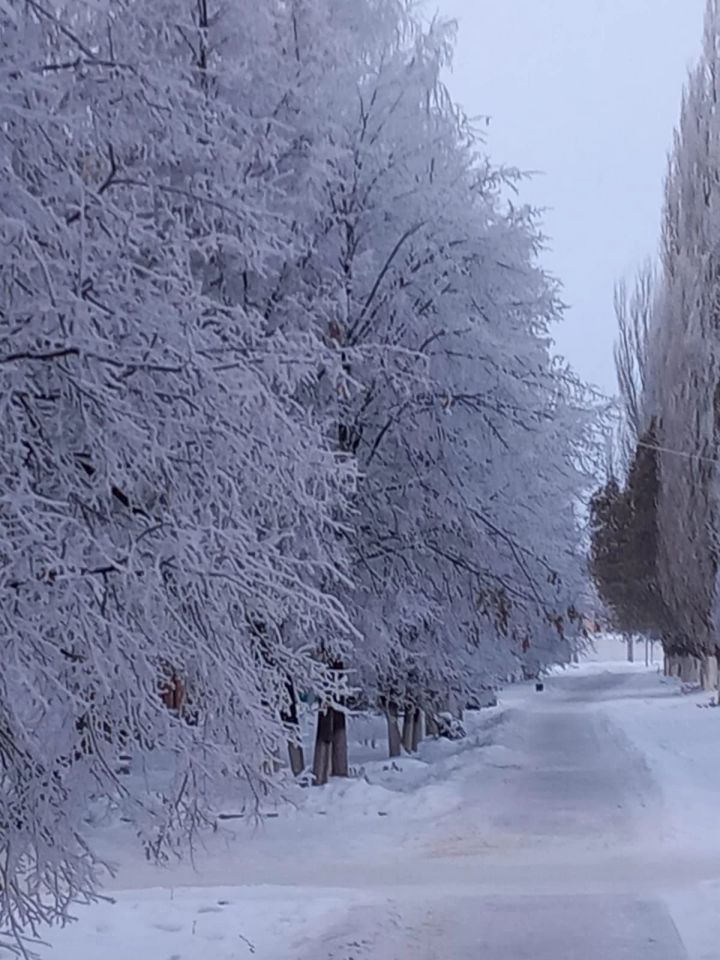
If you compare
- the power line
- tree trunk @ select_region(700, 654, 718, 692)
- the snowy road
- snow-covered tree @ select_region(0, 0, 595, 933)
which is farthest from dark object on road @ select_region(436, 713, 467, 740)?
snow-covered tree @ select_region(0, 0, 595, 933)

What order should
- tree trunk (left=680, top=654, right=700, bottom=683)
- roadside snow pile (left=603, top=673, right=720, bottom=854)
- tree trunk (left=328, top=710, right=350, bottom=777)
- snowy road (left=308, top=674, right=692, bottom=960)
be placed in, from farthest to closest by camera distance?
tree trunk (left=680, top=654, right=700, bottom=683), tree trunk (left=328, top=710, right=350, bottom=777), roadside snow pile (left=603, top=673, right=720, bottom=854), snowy road (left=308, top=674, right=692, bottom=960)

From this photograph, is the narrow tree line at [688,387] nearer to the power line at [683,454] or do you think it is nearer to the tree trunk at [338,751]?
the power line at [683,454]

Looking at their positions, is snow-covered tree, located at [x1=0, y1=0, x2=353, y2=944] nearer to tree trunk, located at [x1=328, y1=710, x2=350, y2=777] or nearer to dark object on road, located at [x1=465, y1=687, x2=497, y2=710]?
tree trunk, located at [x1=328, y1=710, x2=350, y2=777]

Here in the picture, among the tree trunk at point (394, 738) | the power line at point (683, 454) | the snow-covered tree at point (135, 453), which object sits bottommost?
the tree trunk at point (394, 738)

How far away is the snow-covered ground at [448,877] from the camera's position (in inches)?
356

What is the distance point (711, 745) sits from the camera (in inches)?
989

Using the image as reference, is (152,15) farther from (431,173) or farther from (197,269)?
(431,173)

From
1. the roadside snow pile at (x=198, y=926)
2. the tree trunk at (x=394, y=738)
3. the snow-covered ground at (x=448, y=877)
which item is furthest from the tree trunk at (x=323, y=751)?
the tree trunk at (x=394, y=738)

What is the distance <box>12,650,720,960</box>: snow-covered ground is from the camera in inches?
356

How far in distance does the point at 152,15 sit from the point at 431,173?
26.3 feet

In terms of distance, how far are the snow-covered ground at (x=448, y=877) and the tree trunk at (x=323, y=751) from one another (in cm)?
95

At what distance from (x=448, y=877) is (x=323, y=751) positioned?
6649 millimetres

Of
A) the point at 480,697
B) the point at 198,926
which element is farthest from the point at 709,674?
the point at 198,926

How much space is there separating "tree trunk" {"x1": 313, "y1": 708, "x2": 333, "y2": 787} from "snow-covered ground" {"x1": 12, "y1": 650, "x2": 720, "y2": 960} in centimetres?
95
